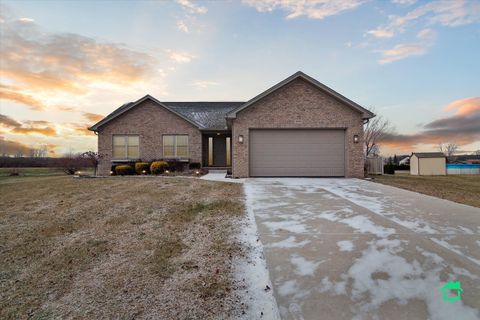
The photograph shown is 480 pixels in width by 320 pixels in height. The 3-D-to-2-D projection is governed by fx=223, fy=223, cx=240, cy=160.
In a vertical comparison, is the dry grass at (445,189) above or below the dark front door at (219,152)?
below

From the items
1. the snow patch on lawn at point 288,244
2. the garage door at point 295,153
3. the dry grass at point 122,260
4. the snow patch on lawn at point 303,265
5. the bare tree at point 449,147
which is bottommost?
the dry grass at point 122,260

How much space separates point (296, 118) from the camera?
12172mm

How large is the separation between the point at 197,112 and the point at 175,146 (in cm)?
409

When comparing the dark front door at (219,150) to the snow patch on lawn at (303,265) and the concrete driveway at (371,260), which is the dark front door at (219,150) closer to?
the concrete driveway at (371,260)

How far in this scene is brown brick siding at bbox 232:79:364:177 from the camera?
1216cm

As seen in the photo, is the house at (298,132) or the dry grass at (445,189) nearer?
the dry grass at (445,189)

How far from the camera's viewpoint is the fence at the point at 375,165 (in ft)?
54.2

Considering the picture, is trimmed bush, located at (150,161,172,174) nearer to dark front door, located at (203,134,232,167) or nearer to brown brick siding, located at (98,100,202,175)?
brown brick siding, located at (98,100,202,175)

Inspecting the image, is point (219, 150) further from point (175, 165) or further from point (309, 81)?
point (309, 81)

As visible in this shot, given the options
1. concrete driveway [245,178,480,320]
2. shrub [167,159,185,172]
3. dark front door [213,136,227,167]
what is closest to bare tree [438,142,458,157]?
dark front door [213,136,227,167]

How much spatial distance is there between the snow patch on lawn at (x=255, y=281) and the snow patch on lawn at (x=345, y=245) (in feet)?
4.06

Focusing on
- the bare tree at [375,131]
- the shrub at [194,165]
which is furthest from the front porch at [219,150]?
the bare tree at [375,131]

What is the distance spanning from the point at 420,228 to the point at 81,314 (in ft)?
17.7

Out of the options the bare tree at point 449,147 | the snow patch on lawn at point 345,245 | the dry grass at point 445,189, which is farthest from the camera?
the bare tree at point 449,147
